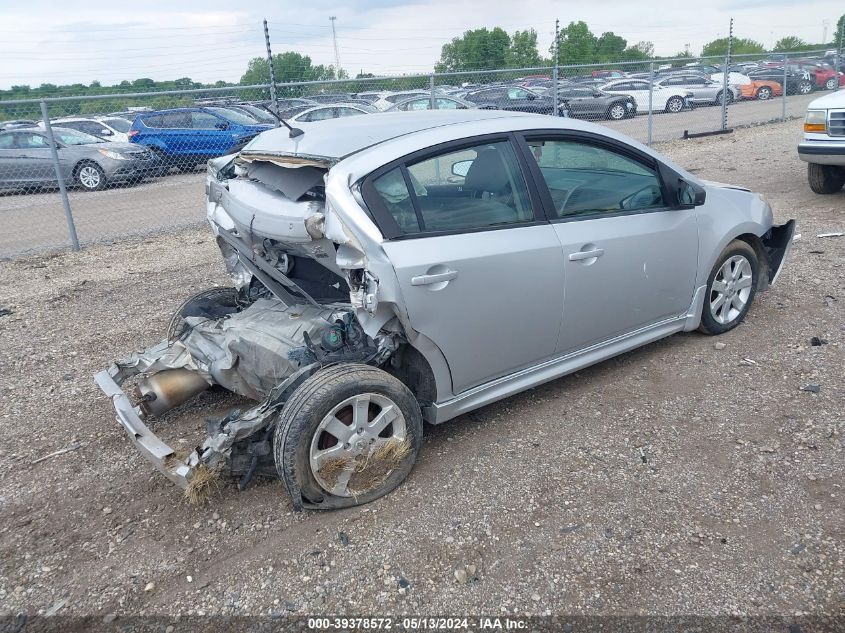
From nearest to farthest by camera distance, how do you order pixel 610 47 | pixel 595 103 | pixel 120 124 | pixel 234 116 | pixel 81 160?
pixel 81 160
pixel 234 116
pixel 120 124
pixel 595 103
pixel 610 47

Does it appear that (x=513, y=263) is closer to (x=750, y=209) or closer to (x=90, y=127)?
(x=750, y=209)

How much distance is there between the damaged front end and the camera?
130 inches

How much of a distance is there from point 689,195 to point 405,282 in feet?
7.18

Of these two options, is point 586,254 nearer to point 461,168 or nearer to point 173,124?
point 461,168

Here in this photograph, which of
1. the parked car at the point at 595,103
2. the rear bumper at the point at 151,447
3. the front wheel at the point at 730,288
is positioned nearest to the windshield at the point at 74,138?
the parked car at the point at 595,103

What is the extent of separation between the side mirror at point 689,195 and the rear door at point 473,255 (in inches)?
44.5

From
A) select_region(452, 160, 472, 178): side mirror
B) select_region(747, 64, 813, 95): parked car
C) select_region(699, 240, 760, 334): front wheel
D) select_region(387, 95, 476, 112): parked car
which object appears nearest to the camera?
select_region(452, 160, 472, 178): side mirror

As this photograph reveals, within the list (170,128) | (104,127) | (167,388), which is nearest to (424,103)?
(170,128)

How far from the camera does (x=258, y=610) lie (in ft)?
9.14

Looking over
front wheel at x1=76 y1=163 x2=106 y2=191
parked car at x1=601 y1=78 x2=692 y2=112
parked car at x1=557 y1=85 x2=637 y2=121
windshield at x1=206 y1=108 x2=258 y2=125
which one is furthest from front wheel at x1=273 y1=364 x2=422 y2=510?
parked car at x1=601 y1=78 x2=692 y2=112

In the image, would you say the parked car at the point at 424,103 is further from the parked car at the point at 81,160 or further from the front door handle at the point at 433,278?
the front door handle at the point at 433,278

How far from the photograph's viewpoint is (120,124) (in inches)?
731

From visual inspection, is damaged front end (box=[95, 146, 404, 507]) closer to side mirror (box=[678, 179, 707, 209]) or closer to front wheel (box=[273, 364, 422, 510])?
front wheel (box=[273, 364, 422, 510])

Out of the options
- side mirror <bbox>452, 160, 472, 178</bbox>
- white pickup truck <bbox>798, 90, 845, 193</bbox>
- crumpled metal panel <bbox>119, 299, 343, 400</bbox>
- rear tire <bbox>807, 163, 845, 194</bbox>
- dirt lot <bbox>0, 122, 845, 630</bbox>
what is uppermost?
side mirror <bbox>452, 160, 472, 178</bbox>
